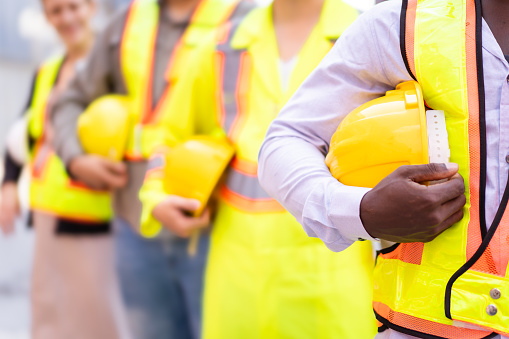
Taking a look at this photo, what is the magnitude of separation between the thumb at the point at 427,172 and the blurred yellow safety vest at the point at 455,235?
0.19ft

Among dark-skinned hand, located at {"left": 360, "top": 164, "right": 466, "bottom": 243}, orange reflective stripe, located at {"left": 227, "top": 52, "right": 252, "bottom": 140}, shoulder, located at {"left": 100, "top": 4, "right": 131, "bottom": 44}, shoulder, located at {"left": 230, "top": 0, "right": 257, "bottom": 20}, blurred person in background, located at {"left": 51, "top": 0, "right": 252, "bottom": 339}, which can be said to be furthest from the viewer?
shoulder, located at {"left": 100, "top": 4, "right": 131, "bottom": 44}

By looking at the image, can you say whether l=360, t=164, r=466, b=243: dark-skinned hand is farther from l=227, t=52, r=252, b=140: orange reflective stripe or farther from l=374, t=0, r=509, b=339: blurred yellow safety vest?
l=227, t=52, r=252, b=140: orange reflective stripe

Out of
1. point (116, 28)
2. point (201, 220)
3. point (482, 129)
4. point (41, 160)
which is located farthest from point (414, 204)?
point (41, 160)

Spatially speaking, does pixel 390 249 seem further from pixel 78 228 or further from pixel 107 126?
pixel 78 228

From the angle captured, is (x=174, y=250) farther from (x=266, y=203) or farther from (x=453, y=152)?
(x=453, y=152)

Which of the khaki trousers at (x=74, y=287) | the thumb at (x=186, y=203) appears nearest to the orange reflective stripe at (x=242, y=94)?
the thumb at (x=186, y=203)

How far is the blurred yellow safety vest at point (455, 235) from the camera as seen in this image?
0.90 metres

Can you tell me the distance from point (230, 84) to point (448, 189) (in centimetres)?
89

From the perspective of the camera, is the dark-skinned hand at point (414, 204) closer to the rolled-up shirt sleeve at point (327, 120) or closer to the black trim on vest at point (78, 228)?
the rolled-up shirt sleeve at point (327, 120)

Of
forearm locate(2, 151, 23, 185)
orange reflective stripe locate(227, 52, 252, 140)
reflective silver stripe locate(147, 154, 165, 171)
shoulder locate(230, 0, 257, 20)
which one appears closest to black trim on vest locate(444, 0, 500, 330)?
orange reflective stripe locate(227, 52, 252, 140)

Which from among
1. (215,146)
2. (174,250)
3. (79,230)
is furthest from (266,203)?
(79,230)

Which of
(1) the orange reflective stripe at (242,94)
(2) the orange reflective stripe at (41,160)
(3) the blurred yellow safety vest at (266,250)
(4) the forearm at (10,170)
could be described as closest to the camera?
(3) the blurred yellow safety vest at (266,250)

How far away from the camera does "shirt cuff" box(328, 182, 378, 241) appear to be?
927 millimetres

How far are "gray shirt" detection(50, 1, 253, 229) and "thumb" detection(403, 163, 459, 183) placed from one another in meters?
1.46
